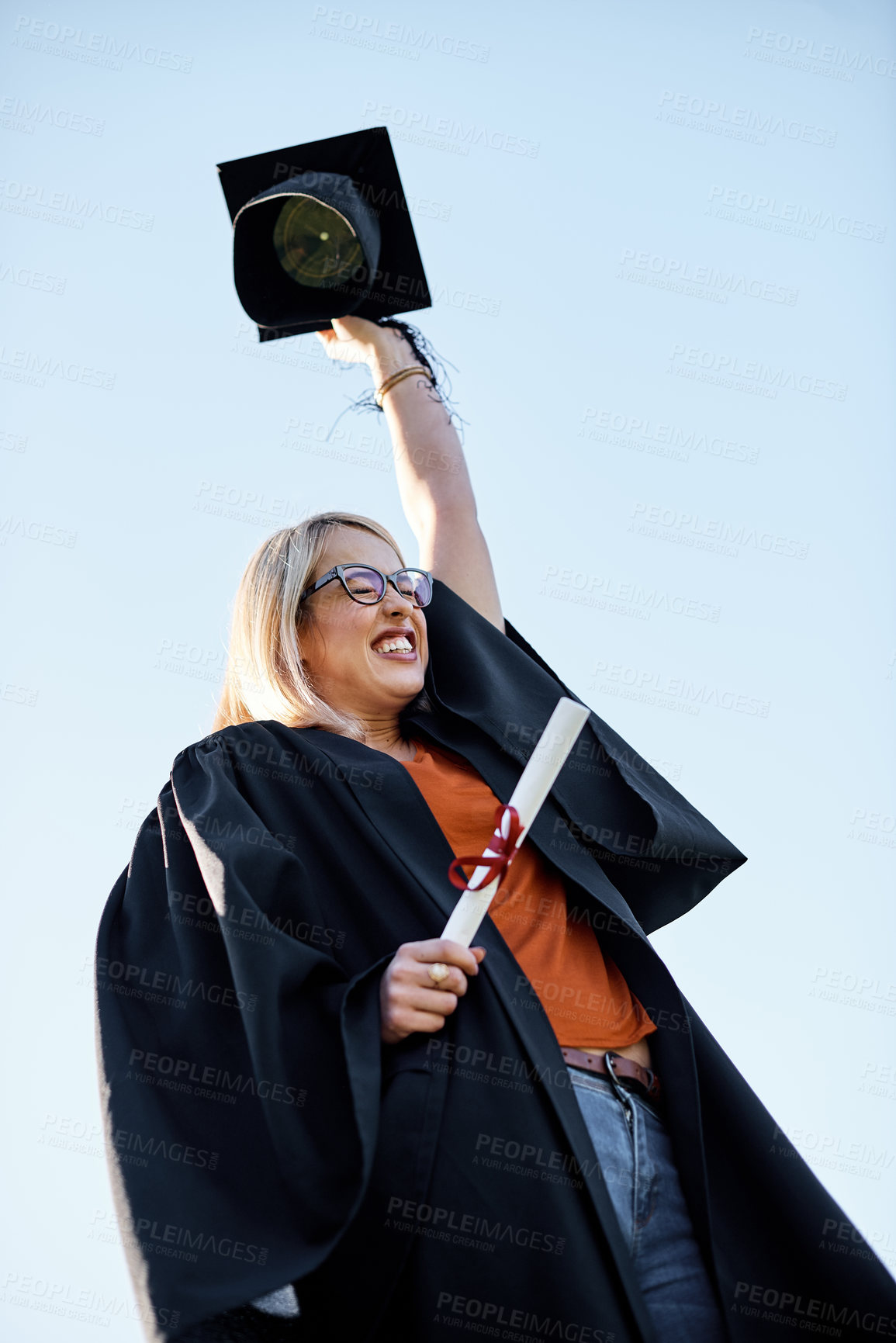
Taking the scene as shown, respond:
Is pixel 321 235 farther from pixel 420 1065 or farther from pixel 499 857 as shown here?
pixel 420 1065

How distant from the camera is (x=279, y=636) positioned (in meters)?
2.91

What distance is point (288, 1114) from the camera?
1760 mm

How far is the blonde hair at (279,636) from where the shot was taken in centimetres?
283

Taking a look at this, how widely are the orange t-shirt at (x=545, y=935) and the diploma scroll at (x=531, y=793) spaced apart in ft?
0.71

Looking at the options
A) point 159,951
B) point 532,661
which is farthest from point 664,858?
point 159,951

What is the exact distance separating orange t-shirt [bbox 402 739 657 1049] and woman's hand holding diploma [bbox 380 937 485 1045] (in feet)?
0.80

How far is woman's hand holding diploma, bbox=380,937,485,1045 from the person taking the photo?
72.7 inches

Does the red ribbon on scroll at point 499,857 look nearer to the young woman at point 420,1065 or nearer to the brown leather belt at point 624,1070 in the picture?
the young woman at point 420,1065

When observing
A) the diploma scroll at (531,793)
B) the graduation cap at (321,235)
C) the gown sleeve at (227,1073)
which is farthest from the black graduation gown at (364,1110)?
the graduation cap at (321,235)

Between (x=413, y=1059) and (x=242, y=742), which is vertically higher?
(x=242, y=742)

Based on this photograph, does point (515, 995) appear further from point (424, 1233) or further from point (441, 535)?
point (441, 535)

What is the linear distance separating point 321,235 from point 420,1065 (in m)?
2.91

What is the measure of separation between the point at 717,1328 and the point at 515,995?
2.20 ft

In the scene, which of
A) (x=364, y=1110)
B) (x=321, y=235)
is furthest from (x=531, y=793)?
(x=321, y=235)
